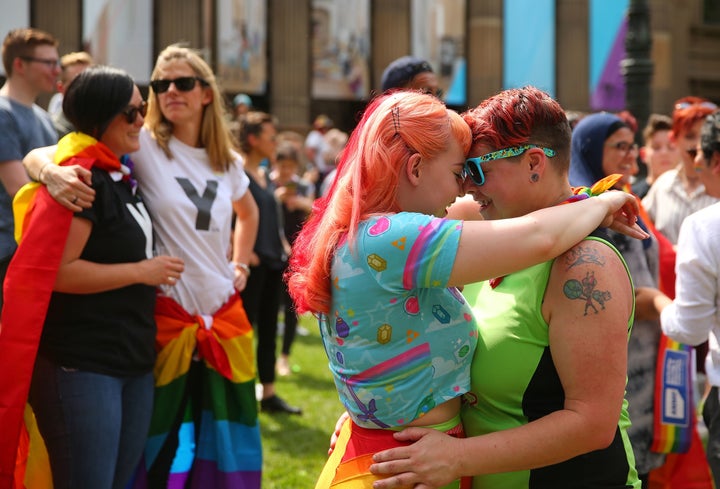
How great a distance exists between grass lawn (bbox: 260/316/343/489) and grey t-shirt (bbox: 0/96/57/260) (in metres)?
2.10

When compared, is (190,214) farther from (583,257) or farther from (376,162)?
(583,257)

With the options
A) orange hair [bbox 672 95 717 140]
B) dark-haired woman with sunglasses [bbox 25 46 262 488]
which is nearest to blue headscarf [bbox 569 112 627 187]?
orange hair [bbox 672 95 717 140]

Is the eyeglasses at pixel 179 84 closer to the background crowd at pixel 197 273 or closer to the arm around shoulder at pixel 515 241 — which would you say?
the background crowd at pixel 197 273

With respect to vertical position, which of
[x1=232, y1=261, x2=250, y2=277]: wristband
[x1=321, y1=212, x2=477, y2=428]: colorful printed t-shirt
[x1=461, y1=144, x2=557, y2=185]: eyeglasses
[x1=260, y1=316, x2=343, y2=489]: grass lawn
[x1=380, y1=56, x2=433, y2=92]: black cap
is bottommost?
[x1=260, y1=316, x2=343, y2=489]: grass lawn

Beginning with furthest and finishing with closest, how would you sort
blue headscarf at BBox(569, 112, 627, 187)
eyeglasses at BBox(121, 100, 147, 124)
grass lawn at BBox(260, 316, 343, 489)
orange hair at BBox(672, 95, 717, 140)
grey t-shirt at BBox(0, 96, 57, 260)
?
orange hair at BBox(672, 95, 717, 140) → grass lawn at BBox(260, 316, 343, 489) → grey t-shirt at BBox(0, 96, 57, 260) → blue headscarf at BBox(569, 112, 627, 187) → eyeglasses at BBox(121, 100, 147, 124)

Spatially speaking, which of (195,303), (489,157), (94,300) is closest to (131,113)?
(94,300)

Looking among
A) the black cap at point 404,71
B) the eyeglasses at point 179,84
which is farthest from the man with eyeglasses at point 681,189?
the eyeglasses at point 179,84

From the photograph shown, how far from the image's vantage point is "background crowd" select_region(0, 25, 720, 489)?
7.20ft

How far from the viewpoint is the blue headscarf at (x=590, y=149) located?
430 centimetres

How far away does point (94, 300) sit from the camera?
3.35 m

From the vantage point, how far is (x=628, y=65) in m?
8.77

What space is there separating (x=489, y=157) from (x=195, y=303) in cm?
220

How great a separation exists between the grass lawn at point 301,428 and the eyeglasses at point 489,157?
3531 mm

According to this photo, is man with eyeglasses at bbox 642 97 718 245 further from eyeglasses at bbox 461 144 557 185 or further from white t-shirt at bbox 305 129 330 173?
white t-shirt at bbox 305 129 330 173
